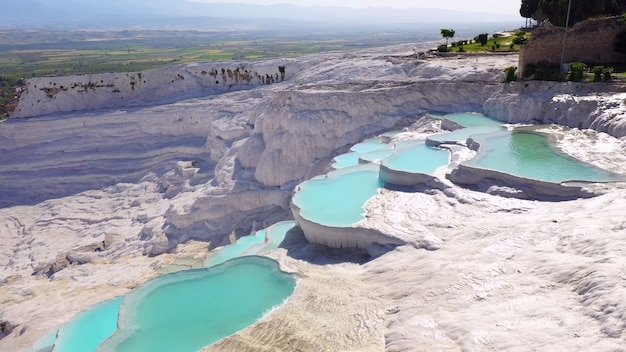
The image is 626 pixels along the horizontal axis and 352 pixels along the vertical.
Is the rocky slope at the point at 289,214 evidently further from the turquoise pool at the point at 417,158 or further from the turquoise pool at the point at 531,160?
the turquoise pool at the point at 417,158

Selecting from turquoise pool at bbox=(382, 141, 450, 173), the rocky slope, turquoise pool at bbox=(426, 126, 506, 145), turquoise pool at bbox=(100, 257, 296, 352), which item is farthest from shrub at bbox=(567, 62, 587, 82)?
turquoise pool at bbox=(100, 257, 296, 352)

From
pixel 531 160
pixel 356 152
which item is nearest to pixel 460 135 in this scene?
pixel 531 160

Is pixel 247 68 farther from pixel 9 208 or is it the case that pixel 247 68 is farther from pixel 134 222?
pixel 9 208

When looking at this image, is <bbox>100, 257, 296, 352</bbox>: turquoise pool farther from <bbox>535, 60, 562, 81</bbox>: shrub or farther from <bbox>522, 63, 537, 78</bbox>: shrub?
<bbox>522, 63, 537, 78</bbox>: shrub

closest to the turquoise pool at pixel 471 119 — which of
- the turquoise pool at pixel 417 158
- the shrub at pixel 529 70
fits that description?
the shrub at pixel 529 70

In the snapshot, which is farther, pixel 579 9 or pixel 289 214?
pixel 579 9

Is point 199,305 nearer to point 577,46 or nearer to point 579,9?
point 577,46
